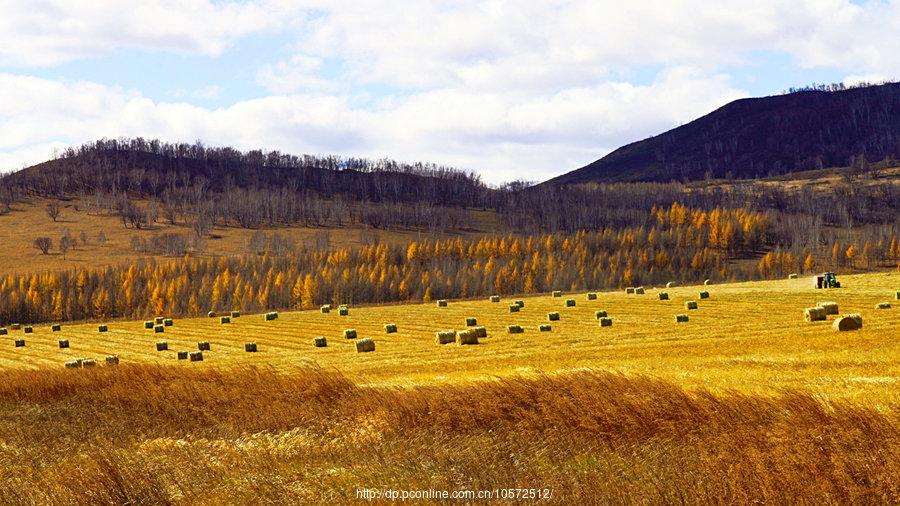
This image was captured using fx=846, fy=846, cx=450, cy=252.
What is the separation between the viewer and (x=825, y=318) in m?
42.8

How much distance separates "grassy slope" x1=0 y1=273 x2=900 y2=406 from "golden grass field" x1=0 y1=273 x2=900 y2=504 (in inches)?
10.3

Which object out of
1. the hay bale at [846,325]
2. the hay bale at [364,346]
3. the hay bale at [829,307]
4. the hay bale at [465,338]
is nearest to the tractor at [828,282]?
the hay bale at [829,307]

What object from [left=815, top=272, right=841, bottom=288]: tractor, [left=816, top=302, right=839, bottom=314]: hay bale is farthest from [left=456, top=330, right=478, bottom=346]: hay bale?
[left=815, top=272, right=841, bottom=288]: tractor

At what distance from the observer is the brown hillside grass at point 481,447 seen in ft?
46.7

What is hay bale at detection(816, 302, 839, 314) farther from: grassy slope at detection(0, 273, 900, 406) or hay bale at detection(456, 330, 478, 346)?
hay bale at detection(456, 330, 478, 346)

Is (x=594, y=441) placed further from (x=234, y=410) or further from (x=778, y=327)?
(x=778, y=327)

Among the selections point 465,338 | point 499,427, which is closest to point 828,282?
point 465,338

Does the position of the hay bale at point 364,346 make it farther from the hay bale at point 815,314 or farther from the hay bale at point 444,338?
the hay bale at point 815,314

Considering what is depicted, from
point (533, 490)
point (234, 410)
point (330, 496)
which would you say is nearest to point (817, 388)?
point (533, 490)

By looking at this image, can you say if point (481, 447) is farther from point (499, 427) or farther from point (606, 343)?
point (606, 343)

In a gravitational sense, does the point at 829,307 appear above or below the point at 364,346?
above

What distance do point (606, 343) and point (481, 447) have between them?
78.4ft

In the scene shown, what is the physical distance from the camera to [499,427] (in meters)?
19.9

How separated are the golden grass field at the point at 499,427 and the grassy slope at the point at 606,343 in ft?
0.86
